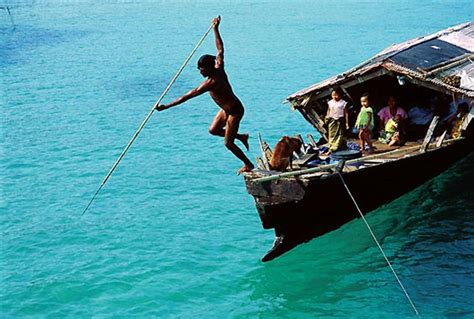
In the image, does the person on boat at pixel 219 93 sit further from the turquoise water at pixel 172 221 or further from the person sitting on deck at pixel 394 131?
the person sitting on deck at pixel 394 131

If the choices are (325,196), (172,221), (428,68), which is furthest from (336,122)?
(172,221)

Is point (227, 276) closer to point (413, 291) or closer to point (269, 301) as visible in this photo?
point (269, 301)

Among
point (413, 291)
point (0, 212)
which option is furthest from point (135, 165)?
point (413, 291)

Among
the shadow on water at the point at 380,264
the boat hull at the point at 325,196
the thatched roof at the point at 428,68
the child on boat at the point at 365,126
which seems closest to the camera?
the boat hull at the point at 325,196

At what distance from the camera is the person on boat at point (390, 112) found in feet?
42.2

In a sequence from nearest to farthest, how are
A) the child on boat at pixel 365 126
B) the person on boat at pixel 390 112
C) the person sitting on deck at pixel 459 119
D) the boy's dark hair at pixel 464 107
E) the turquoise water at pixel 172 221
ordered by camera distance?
1. the turquoise water at pixel 172 221
2. the child on boat at pixel 365 126
3. the person sitting on deck at pixel 459 119
4. the boy's dark hair at pixel 464 107
5. the person on boat at pixel 390 112

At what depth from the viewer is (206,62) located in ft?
30.1

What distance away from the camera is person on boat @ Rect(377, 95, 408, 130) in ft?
42.2

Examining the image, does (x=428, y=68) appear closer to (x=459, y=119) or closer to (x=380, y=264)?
(x=459, y=119)

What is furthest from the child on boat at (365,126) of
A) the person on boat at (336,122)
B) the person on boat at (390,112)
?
the person on boat at (390,112)

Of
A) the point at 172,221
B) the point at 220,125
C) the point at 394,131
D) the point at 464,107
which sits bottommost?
the point at 172,221

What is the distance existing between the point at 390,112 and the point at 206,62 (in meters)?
5.29

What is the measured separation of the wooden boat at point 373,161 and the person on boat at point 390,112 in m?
0.62

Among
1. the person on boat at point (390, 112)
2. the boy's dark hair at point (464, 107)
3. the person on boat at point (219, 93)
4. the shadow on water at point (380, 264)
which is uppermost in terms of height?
the person on boat at point (219, 93)
